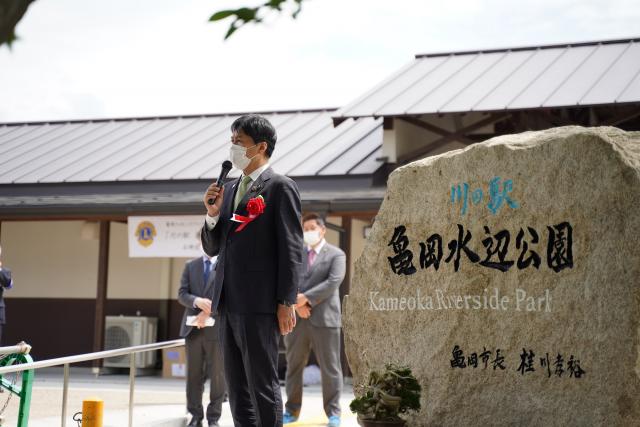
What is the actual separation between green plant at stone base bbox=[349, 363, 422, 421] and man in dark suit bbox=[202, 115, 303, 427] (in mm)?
772

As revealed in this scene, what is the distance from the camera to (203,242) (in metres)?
5.00

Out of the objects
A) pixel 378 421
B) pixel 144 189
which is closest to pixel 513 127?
pixel 144 189

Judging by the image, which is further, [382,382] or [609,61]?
[609,61]

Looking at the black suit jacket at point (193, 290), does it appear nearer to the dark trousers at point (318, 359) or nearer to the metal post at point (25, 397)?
the dark trousers at point (318, 359)

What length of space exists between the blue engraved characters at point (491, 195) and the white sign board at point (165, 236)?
310 inches

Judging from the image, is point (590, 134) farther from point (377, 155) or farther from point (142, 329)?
point (142, 329)

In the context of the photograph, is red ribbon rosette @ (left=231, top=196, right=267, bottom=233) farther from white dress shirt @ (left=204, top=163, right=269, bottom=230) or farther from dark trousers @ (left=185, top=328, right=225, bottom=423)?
dark trousers @ (left=185, top=328, right=225, bottom=423)

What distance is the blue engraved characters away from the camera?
18.2 feet

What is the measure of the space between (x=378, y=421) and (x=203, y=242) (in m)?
1.42

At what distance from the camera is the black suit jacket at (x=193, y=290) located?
26.4 ft

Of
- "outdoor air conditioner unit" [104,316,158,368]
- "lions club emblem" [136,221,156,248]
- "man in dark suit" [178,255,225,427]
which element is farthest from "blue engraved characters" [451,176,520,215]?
"outdoor air conditioner unit" [104,316,158,368]

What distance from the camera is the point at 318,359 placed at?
26.3 feet

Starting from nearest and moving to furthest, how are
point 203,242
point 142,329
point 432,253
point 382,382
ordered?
point 203,242
point 382,382
point 432,253
point 142,329

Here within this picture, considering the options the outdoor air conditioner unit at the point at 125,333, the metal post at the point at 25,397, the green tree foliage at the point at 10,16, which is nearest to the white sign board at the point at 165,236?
the outdoor air conditioner unit at the point at 125,333
